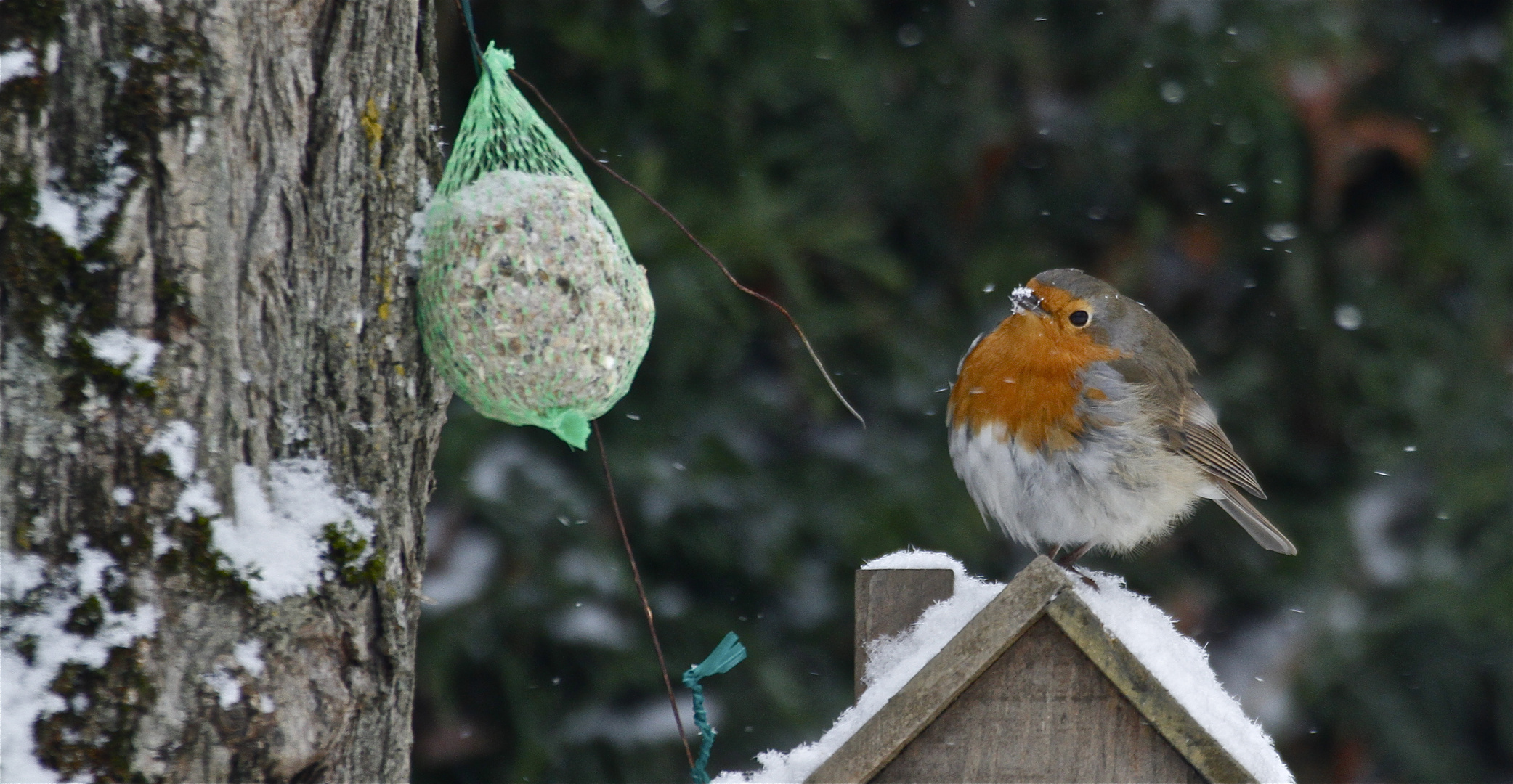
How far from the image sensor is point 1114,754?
1262mm

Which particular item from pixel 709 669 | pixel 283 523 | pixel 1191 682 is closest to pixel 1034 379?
pixel 1191 682

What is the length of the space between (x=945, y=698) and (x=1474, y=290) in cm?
260

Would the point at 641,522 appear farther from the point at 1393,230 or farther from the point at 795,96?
the point at 1393,230

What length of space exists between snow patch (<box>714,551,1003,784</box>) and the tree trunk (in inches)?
15.8

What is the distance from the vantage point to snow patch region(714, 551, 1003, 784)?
1.28 meters

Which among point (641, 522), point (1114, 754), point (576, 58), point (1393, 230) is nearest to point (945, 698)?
point (1114, 754)

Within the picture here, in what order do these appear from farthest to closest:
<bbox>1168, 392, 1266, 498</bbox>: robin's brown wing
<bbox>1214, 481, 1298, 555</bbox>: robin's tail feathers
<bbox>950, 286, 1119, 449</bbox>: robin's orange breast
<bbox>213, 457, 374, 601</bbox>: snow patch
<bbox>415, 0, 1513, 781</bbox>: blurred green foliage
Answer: <bbox>415, 0, 1513, 781</bbox>: blurred green foliage < <bbox>1214, 481, 1298, 555</bbox>: robin's tail feathers < <bbox>1168, 392, 1266, 498</bbox>: robin's brown wing < <bbox>950, 286, 1119, 449</bbox>: robin's orange breast < <bbox>213, 457, 374, 601</bbox>: snow patch

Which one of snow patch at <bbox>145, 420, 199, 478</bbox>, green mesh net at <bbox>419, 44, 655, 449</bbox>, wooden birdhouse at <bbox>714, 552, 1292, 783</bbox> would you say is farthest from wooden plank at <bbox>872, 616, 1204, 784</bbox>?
snow patch at <bbox>145, 420, 199, 478</bbox>

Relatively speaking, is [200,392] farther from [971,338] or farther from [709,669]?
[971,338]

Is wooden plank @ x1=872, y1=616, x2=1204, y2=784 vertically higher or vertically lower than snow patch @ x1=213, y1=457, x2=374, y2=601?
lower

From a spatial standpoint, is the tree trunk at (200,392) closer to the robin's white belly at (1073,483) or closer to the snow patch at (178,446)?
the snow patch at (178,446)

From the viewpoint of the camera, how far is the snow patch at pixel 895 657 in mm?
1275

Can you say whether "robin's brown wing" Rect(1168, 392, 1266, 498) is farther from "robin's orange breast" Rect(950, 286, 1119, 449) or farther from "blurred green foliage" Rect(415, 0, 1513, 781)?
"blurred green foliage" Rect(415, 0, 1513, 781)

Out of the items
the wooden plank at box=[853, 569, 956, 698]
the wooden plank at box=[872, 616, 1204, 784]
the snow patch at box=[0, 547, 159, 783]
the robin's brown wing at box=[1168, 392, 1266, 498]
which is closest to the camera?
the snow patch at box=[0, 547, 159, 783]
